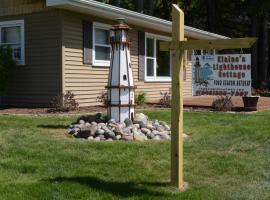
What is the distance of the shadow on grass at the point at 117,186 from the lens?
16.7 feet

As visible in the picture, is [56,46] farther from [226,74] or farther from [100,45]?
[226,74]

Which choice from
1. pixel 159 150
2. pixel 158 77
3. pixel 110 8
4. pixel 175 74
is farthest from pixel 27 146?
pixel 158 77

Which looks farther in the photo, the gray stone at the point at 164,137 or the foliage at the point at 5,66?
the foliage at the point at 5,66

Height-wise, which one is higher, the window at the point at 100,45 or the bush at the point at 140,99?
the window at the point at 100,45

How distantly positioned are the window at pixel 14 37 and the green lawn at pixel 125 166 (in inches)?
211

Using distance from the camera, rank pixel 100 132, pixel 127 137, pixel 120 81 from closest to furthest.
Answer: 1. pixel 127 137
2. pixel 100 132
3. pixel 120 81

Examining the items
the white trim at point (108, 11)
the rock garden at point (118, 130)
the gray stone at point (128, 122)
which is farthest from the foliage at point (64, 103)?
the gray stone at point (128, 122)

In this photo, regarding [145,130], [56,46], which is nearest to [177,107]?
[145,130]

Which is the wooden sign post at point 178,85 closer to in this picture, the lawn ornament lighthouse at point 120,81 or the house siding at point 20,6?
the lawn ornament lighthouse at point 120,81

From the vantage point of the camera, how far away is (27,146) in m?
7.39

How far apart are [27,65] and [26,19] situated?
1.34 meters

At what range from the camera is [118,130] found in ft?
27.8

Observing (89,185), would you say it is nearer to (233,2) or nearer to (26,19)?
(26,19)

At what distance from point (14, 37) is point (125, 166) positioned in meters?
9.30
